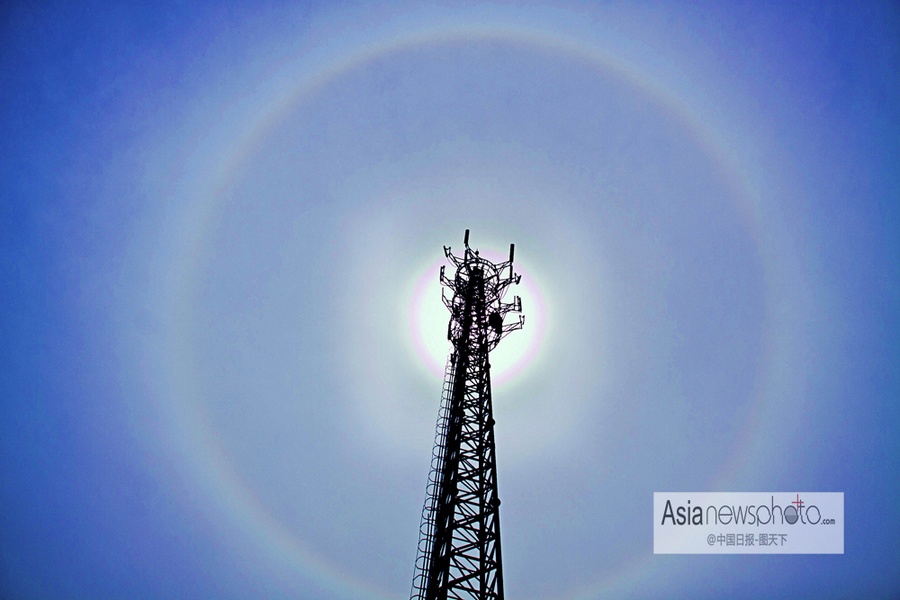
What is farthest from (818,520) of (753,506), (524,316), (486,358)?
(486,358)

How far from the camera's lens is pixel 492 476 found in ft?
58.6

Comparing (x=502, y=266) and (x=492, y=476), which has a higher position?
(x=502, y=266)

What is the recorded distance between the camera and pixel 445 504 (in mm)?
17344

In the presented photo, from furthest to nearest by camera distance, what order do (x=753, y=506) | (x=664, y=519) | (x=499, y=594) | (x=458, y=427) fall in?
(x=753, y=506) < (x=664, y=519) < (x=458, y=427) < (x=499, y=594)

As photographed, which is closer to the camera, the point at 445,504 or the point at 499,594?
the point at 499,594

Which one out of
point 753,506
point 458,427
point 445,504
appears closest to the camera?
point 445,504

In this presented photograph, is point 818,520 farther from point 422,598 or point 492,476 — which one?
point 422,598

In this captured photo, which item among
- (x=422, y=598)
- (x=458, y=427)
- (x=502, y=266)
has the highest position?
(x=502, y=266)

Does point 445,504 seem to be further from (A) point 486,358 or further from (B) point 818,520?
(B) point 818,520

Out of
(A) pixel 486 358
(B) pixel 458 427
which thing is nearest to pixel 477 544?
(B) pixel 458 427

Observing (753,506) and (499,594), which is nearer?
(499,594)

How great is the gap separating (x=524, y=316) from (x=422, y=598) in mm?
12250

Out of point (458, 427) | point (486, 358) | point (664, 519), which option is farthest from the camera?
point (664, 519)

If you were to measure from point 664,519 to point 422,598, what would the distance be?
17312 millimetres
